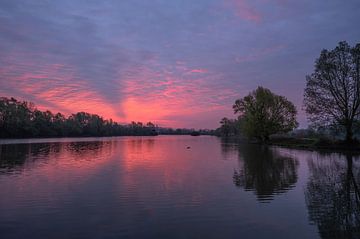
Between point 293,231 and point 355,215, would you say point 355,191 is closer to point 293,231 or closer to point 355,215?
point 355,215

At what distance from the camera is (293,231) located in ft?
29.7

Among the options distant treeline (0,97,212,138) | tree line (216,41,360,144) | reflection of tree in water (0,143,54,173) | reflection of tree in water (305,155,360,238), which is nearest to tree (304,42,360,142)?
tree line (216,41,360,144)

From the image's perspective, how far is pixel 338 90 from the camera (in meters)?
41.2

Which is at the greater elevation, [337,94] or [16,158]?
[337,94]

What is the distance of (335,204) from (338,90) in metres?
35.4

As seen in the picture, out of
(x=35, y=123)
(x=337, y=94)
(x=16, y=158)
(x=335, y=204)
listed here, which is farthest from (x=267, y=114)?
(x=35, y=123)

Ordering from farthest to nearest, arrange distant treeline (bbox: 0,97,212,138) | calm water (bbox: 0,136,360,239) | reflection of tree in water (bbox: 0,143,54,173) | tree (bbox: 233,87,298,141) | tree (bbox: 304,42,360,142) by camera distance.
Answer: distant treeline (bbox: 0,97,212,138)
tree (bbox: 233,87,298,141)
tree (bbox: 304,42,360,142)
reflection of tree in water (bbox: 0,143,54,173)
calm water (bbox: 0,136,360,239)

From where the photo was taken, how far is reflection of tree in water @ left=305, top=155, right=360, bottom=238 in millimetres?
9055

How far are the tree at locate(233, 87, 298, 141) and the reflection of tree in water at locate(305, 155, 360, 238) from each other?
185ft

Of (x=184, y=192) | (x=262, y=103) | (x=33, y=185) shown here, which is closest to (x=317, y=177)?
(x=184, y=192)

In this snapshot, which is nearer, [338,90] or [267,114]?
[338,90]

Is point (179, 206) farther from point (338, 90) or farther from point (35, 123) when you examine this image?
point (35, 123)

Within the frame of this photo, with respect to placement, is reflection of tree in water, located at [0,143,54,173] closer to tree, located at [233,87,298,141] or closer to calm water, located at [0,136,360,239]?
calm water, located at [0,136,360,239]

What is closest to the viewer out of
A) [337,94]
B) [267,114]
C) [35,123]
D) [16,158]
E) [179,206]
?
[179,206]
